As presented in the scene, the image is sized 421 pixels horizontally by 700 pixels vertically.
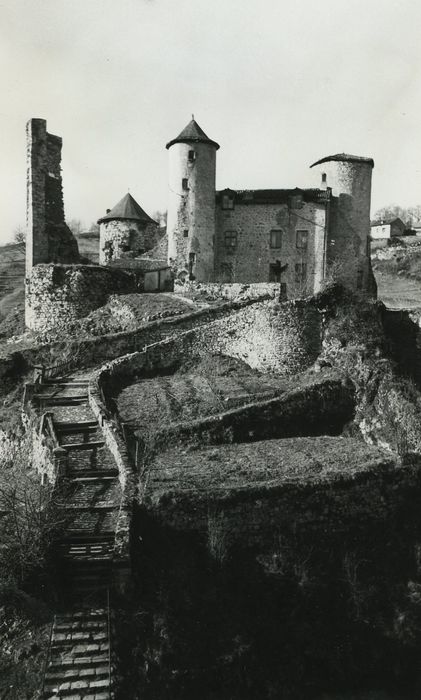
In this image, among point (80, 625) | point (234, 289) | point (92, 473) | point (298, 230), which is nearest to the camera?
point (80, 625)

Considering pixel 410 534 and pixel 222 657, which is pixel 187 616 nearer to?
pixel 222 657

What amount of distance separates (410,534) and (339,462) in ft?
8.51

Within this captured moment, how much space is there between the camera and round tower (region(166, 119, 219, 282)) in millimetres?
37688

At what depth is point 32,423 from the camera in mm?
20312

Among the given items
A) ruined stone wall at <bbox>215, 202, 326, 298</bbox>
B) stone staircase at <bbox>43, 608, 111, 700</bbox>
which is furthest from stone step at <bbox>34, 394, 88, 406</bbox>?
ruined stone wall at <bbox>215, 202, 326, 298</bbox>

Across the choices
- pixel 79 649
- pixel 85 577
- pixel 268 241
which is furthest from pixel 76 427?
pixel 268 241

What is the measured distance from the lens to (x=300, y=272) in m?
39.7

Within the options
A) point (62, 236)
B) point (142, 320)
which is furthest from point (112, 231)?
point (142, 320)

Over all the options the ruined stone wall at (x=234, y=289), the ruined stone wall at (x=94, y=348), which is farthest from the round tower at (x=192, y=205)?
the ruined stone wall at (x=94, y=348)

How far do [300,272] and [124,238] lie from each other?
40.2ft

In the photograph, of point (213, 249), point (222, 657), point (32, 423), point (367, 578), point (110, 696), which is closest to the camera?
point (110, 696)

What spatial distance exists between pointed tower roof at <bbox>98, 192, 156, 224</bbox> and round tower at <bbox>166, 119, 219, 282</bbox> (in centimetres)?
576

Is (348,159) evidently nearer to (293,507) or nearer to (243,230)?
(243,230)

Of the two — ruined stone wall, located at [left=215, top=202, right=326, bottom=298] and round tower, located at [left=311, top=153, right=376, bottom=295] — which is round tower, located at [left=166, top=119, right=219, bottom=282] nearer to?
ruined stone wall, located at [left=215, top=202, right=326, bottom=298]
